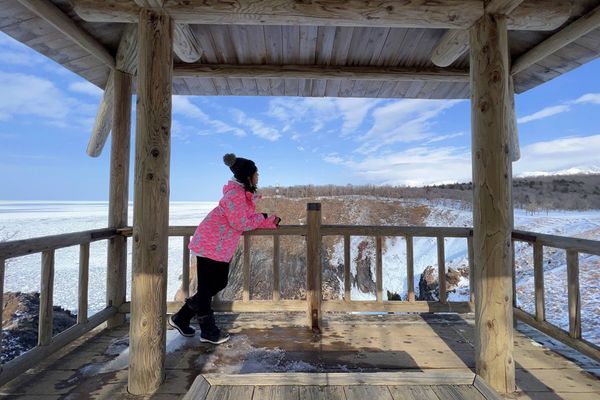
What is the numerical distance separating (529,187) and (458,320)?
15143mm

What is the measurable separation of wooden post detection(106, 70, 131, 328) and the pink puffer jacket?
42.1 inches

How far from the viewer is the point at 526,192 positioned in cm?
1383

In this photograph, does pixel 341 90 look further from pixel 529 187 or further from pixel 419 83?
pixel 529 187

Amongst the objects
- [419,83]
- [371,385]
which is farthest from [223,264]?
[419,83]

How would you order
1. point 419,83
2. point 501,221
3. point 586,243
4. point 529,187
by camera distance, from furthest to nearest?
point 529,187
point 419,83
point 586,243
point 501,221

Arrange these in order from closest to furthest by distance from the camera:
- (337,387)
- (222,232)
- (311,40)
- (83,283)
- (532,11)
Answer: (337,387) → (532,11) → (222,232) → (83,283) → (311,40)

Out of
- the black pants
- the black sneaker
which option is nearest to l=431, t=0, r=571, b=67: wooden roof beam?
the black pants

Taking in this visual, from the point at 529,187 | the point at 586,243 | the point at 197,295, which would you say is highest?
the point at 529,187

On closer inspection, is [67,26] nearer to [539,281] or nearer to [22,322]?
[22,322]

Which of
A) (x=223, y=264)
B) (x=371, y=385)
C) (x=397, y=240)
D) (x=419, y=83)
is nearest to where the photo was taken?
(x=371, y=385)

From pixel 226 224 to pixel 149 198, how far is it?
66 cm

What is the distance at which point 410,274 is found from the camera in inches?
125

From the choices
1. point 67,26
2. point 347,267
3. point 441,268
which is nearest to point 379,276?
point 347,267

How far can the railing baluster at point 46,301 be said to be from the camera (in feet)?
7.18
